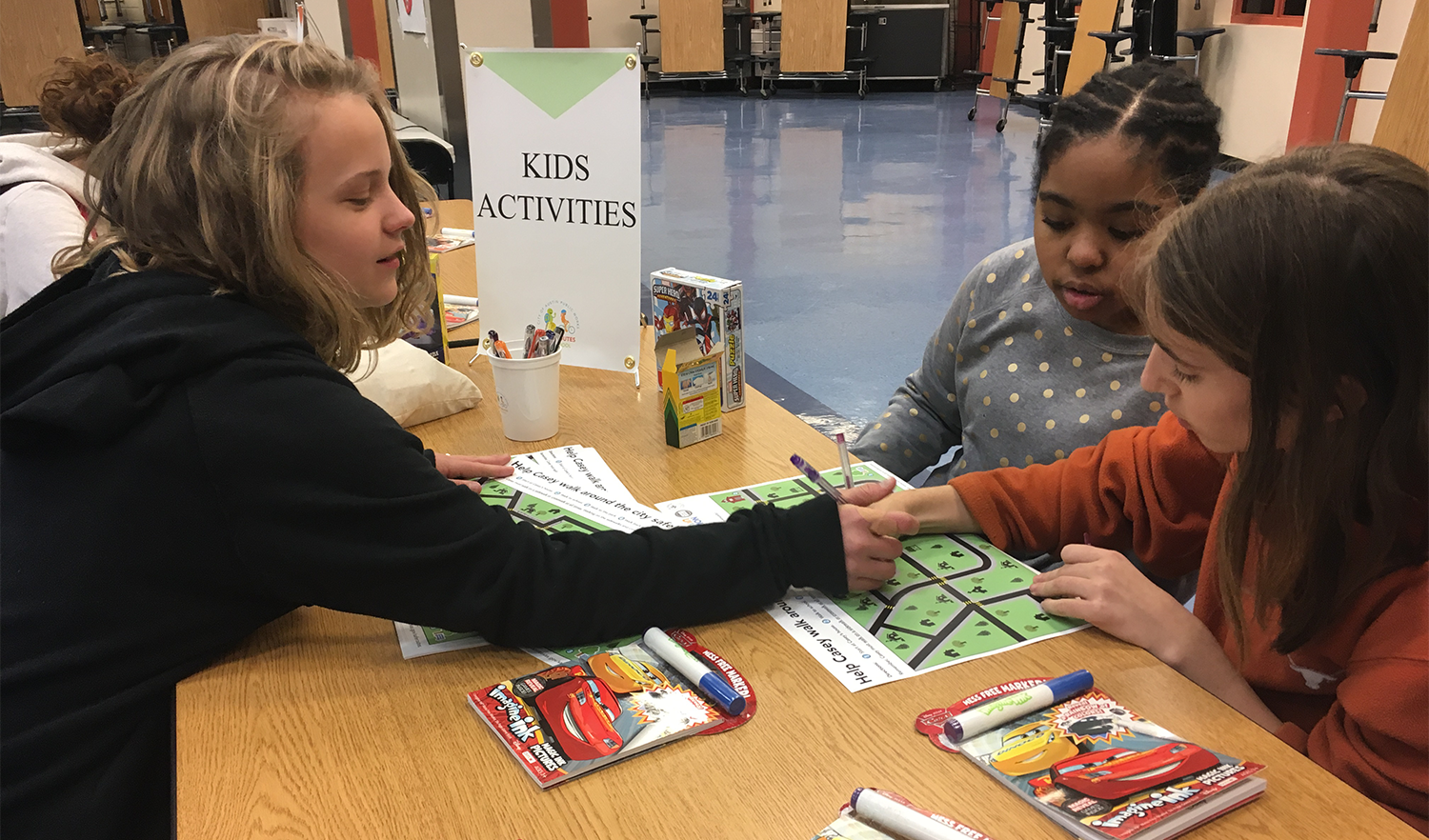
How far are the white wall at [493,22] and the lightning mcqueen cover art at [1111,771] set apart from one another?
3938 mm

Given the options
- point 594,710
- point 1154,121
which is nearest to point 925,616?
point 594,710

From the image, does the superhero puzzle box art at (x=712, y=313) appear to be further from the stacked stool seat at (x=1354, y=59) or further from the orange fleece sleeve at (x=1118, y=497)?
the stacked stool seat at (x=1354, y=59)

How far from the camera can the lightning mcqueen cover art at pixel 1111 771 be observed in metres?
0.70

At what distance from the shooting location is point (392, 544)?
876 mm

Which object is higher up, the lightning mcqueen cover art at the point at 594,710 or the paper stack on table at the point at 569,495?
the lightning mcqueen cover art at the point at 594,710

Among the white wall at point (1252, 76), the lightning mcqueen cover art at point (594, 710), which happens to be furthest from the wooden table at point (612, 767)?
the white wall at point (1252, 76)

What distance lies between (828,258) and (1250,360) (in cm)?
413

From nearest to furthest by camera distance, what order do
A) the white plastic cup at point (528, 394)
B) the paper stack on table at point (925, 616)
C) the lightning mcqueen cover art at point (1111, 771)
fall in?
1. the lightning mcqueen cover art at point (1111, 771)
2. the paper stack on table at point (925, 616)
3. the white plastic cup at point (528, 394)

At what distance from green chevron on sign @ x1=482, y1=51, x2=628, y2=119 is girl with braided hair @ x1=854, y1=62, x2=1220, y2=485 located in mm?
676

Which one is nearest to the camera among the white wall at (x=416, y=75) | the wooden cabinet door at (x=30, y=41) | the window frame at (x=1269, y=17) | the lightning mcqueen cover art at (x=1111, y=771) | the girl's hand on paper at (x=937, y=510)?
the lightning mcqueen cover art at (x=1111, y=771)

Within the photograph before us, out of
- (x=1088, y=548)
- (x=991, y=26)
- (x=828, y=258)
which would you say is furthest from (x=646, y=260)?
(x=991, y=26)

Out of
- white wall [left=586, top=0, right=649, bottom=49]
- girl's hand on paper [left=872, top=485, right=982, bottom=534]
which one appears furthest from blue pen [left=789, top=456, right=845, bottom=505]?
white wall [left=586, top=0, right=649, bottom=49]

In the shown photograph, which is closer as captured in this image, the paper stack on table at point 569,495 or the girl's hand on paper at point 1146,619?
the girl's hand on paper at point 1146,619

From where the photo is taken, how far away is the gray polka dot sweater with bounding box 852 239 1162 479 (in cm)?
143
